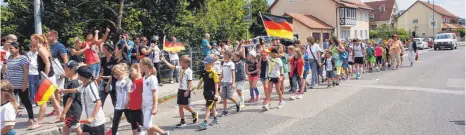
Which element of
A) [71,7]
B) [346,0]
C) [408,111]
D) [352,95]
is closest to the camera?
[408,111]

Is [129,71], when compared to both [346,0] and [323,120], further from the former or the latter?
[346,0]

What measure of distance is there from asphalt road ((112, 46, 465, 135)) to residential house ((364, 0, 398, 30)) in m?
78.2

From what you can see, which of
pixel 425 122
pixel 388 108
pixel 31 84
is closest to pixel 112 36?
pixel 31 84

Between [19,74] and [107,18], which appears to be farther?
[107,18]

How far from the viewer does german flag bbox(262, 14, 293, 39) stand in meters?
14.1

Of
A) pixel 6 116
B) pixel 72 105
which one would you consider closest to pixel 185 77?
pixel 72 105

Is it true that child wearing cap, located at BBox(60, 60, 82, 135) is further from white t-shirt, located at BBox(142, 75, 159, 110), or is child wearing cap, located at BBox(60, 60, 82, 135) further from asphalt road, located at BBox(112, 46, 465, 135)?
asphalt road, located at BBox(112, 46, 465, 135)

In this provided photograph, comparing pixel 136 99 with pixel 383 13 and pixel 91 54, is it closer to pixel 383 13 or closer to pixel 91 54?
pixel 91 54

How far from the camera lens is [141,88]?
233 inches

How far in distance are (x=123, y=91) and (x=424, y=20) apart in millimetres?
93748

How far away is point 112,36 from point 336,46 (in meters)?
11.4

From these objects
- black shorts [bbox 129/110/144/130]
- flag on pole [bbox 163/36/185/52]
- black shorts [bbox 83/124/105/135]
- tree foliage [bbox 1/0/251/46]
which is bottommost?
black shorts [bbox 83/124/105/135]

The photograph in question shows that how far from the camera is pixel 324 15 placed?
53.3 metres

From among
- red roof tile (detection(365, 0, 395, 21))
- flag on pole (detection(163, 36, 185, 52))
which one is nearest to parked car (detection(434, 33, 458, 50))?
flag on pole (detection(163, 36, 185, 52))
